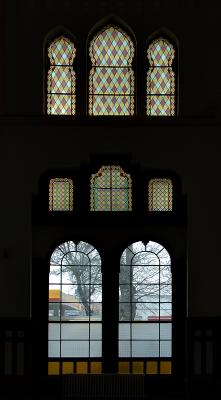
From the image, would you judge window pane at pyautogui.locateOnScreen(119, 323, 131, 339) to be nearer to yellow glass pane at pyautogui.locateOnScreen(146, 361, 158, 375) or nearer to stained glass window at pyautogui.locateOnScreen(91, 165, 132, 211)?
yellow glass pane at pyautogui.locateOnScreen(146, 361, 158, 375)

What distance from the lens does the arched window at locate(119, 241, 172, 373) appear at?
29.3ft

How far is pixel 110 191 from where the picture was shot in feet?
29.0

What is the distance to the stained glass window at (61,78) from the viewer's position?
29.0 feet

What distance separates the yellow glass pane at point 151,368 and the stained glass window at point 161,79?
3.58 meters

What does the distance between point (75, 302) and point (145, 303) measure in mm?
1014

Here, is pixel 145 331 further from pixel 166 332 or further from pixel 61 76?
pixel 61 76

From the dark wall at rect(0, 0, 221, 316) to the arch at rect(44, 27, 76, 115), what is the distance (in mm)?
254

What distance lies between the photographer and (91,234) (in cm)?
892
